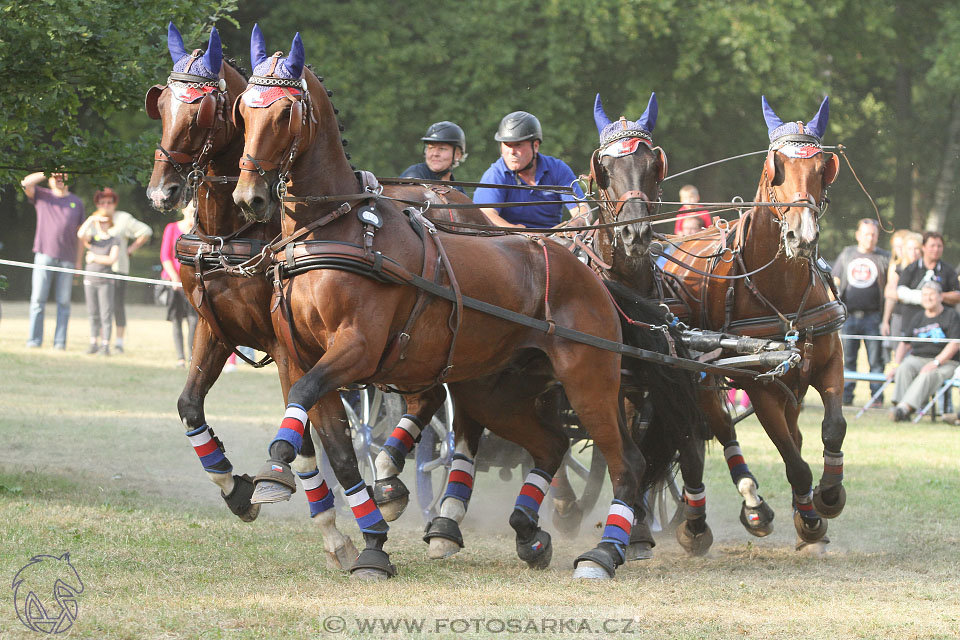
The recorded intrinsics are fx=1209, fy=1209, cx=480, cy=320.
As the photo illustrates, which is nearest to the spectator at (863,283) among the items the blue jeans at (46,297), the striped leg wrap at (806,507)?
the striped leg wrap at (806,507)

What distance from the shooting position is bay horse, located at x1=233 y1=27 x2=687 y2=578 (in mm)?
5219

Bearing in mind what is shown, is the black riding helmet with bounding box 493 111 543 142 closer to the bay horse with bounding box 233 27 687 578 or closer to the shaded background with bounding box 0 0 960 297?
the bay horse with bounding box 233 27 687 578

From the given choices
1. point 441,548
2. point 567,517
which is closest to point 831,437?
point 567,517

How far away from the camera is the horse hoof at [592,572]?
5.81m

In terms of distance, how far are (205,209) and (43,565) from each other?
73.5 inches

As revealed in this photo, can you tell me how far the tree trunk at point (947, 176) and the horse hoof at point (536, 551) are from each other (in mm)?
22060

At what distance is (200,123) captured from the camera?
5.76 meters

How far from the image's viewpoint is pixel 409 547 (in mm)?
6883

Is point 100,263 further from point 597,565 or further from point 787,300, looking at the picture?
point 597,565

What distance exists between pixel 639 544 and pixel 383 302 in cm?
228

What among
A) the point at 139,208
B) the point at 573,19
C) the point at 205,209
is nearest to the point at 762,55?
the point at 573,19

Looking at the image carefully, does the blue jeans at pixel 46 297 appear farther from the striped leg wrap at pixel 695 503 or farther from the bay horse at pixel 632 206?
the striped leg wrap at pixel 695 503

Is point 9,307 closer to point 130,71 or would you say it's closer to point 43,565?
point 130,71

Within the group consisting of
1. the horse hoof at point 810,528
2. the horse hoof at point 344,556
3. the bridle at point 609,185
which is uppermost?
the bridle at point 609,185
